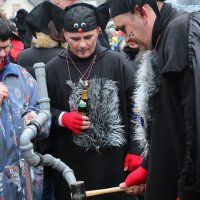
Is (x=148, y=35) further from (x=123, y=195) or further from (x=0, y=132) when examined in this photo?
(x=123, y=195)

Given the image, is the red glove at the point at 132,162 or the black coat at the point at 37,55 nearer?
the red glove at the point at 132,162

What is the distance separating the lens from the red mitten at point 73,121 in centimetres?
298

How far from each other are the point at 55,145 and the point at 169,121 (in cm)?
168

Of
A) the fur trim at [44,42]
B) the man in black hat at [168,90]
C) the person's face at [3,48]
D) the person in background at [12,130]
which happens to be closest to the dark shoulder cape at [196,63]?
the man in black hat at [168,90]


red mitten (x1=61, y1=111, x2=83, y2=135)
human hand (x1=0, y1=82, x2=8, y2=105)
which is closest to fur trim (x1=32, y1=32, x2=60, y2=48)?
red mitten (x1=61, y1=111, x2=83, y2=135)

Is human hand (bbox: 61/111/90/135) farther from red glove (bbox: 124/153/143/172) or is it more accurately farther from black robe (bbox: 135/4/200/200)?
black robe (bbox: 135/4/200/200)

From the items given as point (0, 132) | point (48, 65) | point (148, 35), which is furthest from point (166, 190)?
point (48, 65)

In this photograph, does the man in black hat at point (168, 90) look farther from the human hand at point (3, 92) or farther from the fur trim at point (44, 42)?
the fur trim at point (44, 42)

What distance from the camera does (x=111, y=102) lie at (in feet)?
10.0

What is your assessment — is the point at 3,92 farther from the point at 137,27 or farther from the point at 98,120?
the point at 137,27

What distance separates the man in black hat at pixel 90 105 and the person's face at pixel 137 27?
1140mm

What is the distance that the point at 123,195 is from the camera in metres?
3.21

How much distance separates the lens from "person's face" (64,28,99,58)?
3.11 meters

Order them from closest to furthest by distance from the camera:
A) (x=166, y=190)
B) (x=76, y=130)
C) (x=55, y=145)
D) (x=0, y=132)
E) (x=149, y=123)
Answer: (x=166, y=190)
(x=149, y=123)
(x=0, y=132)
(x=76, y=130)
(x=55, y=145)
